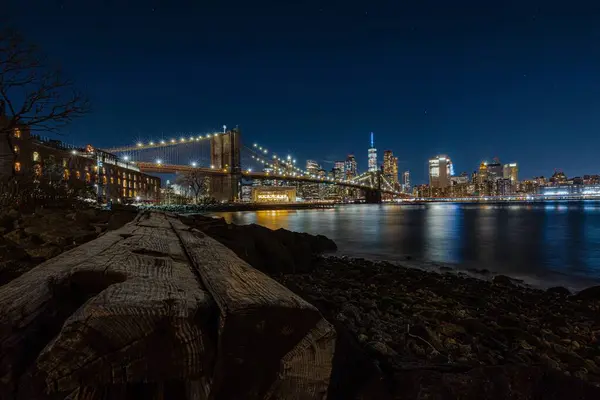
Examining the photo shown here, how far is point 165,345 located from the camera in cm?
90

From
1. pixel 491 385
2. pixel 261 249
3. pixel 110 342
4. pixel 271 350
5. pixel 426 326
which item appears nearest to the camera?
pixel 110 342

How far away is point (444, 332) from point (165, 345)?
3.14m

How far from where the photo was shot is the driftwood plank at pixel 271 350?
3.06 ft

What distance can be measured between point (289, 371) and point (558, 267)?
13106 millimetres

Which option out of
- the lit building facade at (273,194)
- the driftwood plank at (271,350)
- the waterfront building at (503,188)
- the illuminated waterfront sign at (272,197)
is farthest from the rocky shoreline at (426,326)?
the waterfront building at (503,188)

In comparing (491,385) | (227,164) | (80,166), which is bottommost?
(491,385)

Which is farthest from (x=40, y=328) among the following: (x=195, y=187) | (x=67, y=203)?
(x=195, y=187)

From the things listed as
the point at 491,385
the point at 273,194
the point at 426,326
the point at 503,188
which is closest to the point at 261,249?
the point at 426,326

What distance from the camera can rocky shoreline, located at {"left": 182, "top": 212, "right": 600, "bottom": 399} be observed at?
1.47m

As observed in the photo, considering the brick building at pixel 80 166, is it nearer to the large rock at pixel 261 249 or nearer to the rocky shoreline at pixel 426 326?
the large rock at pixel 261 249

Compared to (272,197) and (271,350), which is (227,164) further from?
(271,350)

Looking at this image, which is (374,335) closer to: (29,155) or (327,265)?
(327,265)

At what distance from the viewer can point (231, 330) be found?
0.93 m

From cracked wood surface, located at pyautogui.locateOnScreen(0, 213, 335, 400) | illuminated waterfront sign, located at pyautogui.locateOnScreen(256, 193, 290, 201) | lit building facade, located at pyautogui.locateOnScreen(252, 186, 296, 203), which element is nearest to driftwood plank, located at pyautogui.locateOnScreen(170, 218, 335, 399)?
cracked wood surface, located at pyautogui.locateOnScreen(0, 213, 335, 400)
